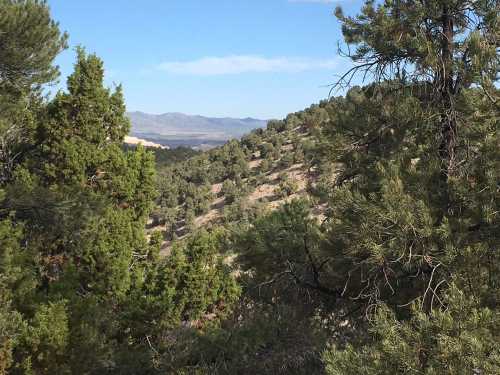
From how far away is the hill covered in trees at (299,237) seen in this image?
201 inches

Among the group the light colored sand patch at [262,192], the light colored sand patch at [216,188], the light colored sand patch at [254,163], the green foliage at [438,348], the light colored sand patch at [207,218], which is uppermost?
the green foliage at [438,348]

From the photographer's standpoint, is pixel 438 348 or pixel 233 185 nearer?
pixel 438 348

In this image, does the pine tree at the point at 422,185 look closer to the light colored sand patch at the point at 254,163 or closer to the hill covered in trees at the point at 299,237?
the hill covered in trees at the point at 299,237

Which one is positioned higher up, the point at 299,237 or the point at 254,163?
the point at 299,237

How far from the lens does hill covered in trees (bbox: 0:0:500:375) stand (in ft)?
16.8

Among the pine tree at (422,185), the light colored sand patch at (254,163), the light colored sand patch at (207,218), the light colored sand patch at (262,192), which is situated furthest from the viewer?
the light colored sand patch at (254,163)

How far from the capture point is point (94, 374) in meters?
10.6

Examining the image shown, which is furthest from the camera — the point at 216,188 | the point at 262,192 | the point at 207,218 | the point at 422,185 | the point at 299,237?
the point at 216,188

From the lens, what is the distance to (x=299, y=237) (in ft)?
26.3

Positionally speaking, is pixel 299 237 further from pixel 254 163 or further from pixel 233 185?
pixel 254 163

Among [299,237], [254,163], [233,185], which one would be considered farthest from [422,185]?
[254,163]

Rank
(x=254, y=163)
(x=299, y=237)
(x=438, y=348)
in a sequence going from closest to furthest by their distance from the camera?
(x=438, y=348)
(x=299, y=237)
(x=254, y=163)

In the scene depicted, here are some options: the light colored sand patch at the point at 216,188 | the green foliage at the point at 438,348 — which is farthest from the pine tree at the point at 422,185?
the light colored sand patch at the point at 216,188

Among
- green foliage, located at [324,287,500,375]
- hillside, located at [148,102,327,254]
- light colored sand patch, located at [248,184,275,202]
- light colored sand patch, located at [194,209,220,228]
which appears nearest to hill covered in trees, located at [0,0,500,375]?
green foliage, located at [324,287,500,375]
